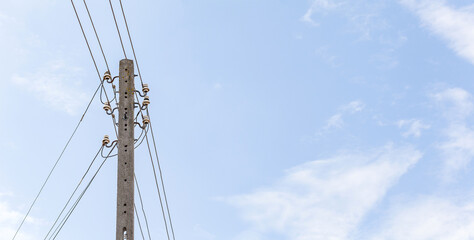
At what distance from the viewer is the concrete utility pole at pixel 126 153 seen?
9.28m

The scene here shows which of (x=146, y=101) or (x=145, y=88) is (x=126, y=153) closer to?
(x=146, y=101)

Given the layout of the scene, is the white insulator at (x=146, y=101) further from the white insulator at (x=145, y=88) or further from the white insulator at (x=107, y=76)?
the white insulator at (x=107, y=76)

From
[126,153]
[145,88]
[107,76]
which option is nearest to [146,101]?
[145,88]

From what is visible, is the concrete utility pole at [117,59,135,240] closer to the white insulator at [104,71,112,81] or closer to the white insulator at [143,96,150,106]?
the white insulator at [143,96,150,106]

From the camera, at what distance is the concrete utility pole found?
30.5 ft

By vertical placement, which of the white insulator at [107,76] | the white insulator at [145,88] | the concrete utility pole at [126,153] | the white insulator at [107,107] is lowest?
the concrete utility pole at [126,153]

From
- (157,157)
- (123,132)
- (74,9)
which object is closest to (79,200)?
(157,157)

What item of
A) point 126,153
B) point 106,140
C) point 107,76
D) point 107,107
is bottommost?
point 126,153

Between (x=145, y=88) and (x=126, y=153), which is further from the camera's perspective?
(x=145, y=88)

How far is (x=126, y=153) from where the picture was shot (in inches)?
389

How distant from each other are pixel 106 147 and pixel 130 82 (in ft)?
3.82


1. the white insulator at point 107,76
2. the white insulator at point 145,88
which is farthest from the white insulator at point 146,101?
the white insulator at point 107,76

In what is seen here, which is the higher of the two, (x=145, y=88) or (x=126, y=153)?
(x=145, y=88)

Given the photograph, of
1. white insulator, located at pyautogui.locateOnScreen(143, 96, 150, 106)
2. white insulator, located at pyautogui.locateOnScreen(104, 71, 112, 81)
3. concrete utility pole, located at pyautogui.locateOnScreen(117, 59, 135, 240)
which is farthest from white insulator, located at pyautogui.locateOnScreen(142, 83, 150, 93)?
white insulator, located at pyautogui.locateOnScreen(104, 71, 112, 81)
